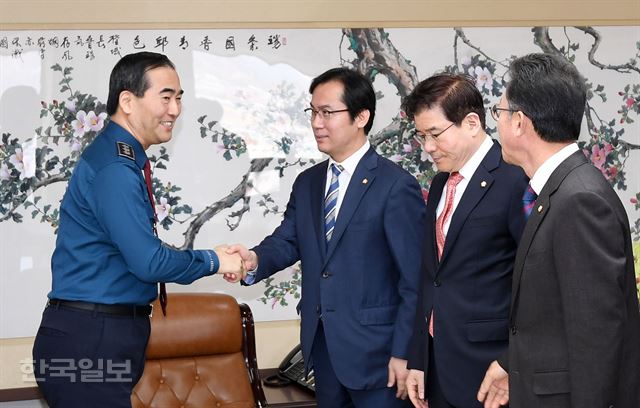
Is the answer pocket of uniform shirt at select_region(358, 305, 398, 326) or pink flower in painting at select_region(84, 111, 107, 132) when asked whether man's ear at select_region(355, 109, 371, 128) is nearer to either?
pocket of uniform shirt at select_region(358, 305, 398, 326)

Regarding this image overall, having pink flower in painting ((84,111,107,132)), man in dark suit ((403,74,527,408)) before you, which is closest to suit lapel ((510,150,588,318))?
man in dark suit ((403,74,527,408))

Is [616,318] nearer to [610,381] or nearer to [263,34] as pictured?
[610,381]

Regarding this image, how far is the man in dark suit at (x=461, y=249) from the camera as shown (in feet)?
8.41

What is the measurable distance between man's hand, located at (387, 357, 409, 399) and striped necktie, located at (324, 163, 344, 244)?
50 cm

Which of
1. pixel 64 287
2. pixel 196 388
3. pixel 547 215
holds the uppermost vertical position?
pixel 547 215

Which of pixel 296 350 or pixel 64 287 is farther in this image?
pixel 296 350

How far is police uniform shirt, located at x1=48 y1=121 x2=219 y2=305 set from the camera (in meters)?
2.49

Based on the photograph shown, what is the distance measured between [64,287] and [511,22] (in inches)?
113

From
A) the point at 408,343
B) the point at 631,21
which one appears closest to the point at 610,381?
the point at 408,343

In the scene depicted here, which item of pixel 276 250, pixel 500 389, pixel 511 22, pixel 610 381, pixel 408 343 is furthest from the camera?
pixel 511 22

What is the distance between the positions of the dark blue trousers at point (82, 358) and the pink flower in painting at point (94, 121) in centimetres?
165

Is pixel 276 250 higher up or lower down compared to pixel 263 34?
lower down

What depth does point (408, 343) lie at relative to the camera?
288 cm

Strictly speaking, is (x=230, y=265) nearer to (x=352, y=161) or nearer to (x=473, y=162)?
(x=352, y=161)
